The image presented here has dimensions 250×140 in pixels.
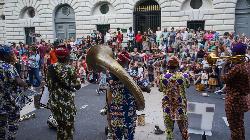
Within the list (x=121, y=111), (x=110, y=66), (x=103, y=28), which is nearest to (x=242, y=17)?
(x=103, y=28)

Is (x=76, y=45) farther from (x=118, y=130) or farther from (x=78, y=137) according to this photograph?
(x=118, y=130)

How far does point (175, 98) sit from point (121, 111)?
3.53 ft

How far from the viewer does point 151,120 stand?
912 cm

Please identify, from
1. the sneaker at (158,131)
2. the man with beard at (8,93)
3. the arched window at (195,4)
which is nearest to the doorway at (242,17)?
the arched window at (195,4)

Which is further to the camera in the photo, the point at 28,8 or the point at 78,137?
the point at 28,8

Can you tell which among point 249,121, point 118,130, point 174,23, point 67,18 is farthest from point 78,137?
point 67,18

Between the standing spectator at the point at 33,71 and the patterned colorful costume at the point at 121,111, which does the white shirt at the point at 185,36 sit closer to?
the standing spectator at the point at 33,71

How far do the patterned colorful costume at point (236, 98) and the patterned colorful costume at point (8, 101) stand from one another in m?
A: 3.58

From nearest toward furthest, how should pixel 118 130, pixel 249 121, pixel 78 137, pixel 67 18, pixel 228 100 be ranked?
pixel 118 130 → pixel 228 100 → pixel 78 137 → pixel 249 121 → pixel 67 18

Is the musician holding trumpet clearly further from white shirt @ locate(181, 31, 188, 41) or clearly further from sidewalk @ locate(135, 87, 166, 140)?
white shirt @ locate(181, 31, 188, 41)

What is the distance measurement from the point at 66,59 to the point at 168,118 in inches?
80.7

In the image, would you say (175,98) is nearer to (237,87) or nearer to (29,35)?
(237,87)

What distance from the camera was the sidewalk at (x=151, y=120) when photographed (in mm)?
7703

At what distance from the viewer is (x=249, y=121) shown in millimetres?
9070
